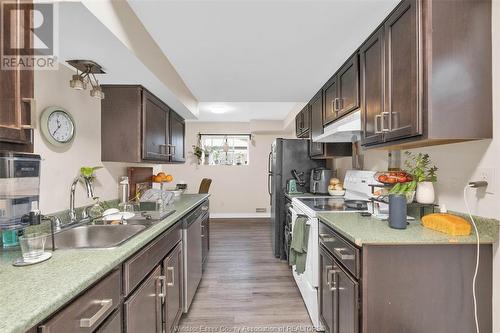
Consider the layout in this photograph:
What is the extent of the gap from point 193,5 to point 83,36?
2.03 ft

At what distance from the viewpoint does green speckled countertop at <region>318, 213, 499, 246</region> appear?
119cm

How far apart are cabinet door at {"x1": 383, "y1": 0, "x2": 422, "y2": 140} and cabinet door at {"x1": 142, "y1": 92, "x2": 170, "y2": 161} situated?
78.0 inches

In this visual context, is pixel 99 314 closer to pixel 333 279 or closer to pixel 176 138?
pixel 333 279

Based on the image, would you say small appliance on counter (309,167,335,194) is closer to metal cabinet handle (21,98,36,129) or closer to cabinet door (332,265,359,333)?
cabinet door (332,265,359,333)

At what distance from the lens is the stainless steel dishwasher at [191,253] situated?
2.11 metres

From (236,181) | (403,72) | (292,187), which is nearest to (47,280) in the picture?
(403,72)

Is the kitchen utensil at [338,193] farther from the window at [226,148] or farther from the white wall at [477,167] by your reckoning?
the window at [226,148]

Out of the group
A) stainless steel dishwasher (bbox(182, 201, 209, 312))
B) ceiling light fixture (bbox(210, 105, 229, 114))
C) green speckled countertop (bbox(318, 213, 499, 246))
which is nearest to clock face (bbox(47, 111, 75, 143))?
stainless steel dishwasher (bbox(182, 201, 209, 312))

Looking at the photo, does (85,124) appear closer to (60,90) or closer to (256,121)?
(60,90)

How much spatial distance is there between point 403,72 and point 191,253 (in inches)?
85.0

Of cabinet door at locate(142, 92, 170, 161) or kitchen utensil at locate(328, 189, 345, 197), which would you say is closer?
cabinet door at locate(142, 92, 170, 161)

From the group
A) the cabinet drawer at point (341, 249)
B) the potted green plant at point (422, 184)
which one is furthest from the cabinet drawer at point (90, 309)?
the potted green plant at point (422, 184)

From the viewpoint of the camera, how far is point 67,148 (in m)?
1.76

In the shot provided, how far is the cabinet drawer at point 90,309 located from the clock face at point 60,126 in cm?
114
